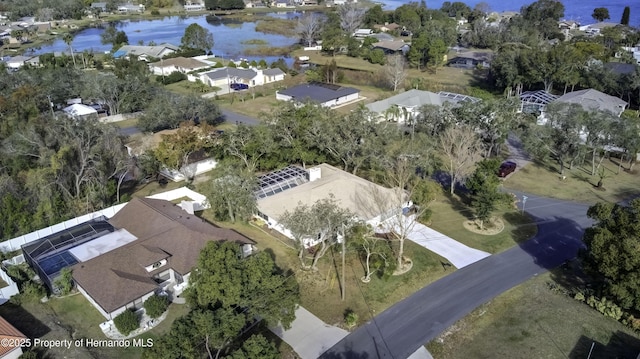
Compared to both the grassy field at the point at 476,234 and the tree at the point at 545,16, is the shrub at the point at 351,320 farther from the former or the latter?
the tree at the point at 545,16

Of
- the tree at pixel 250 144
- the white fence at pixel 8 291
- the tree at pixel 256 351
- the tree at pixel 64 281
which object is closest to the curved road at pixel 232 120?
the tree at pixel 250 144

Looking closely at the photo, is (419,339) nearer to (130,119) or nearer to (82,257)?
(82,257)

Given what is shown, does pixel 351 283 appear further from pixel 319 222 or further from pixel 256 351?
pixel 256 351

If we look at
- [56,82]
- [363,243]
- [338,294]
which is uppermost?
[56,82]

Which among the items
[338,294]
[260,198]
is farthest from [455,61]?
[338,294]

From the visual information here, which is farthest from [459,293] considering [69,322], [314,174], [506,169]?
[69,322]
